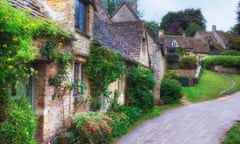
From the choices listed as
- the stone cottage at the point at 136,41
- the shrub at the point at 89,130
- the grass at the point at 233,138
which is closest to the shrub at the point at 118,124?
the shrub at the point at 89,130

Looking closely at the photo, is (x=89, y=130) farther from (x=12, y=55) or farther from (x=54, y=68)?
(x=12, y=55)

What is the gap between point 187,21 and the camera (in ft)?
262

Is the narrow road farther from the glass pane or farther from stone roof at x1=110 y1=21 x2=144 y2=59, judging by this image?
stone roof at x1=110 y1=21 x2=144 y2=59

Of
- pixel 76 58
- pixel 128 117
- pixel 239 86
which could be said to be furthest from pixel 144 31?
pixel 239 86

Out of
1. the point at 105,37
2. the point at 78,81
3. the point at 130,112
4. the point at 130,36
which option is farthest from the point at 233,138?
the point at 130,36

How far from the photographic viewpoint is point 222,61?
142ft

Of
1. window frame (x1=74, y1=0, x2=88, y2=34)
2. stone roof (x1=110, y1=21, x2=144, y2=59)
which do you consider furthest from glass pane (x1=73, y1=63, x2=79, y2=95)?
stone roof (x1=110, y1=21, x2=144, y2=59)

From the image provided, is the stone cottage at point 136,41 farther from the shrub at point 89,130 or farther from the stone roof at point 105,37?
the shrub at point 89,130

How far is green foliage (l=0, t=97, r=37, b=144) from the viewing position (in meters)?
6.34

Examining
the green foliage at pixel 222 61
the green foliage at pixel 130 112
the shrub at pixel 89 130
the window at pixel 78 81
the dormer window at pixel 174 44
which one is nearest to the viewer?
the shrub at pixel 89 130

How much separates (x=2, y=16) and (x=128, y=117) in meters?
9.47

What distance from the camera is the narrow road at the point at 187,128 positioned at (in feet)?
36.9

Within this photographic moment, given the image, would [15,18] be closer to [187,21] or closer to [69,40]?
[69,40]

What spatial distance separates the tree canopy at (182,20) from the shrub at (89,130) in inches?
2741
